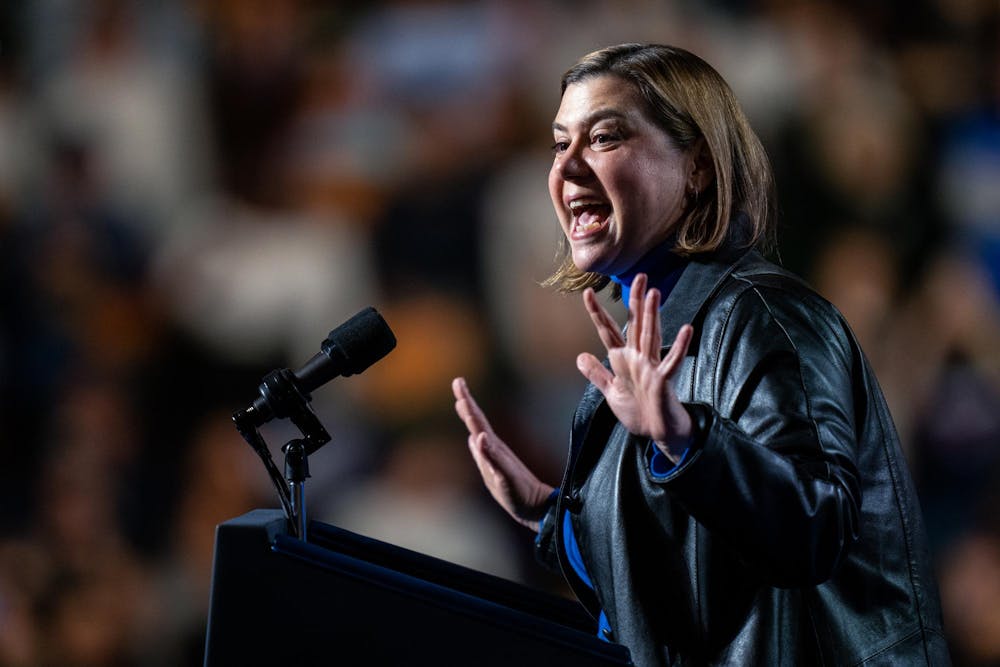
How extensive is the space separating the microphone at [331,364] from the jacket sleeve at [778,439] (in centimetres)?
39

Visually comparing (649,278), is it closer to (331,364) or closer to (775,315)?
(775,315)

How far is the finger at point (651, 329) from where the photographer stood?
3.71 ft

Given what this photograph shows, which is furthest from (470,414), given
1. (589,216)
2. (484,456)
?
(589,216)

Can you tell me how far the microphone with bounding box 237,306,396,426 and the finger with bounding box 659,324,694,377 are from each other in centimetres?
37

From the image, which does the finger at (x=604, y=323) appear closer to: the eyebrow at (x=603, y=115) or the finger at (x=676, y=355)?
the finger at (x=676, y=355)

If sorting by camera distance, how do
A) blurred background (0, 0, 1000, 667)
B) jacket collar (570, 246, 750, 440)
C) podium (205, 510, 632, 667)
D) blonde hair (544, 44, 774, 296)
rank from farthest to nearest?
blurred background (0, 0, 1000, 667), blonde hair (544, 44, 774, 296), jacket collar (570, 246, 750, 440), podium (205, 510, 632, 667)

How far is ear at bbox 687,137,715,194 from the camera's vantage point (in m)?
1.57

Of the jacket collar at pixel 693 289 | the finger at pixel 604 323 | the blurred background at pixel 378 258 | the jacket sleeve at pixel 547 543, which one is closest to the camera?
the finger at pixel 604 323

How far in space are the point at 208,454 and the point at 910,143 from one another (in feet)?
8.89

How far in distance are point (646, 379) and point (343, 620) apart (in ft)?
1.24

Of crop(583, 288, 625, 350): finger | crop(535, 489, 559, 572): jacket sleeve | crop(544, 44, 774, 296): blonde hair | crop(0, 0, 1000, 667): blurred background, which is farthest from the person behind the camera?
crop(0, 0, 1000, 667): blurred background

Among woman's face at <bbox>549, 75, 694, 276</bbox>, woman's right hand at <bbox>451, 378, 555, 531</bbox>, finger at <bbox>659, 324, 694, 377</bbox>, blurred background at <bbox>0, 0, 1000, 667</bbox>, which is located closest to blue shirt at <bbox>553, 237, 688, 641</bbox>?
woman's face at <bbox>549, 75, 694, 276</bbox>

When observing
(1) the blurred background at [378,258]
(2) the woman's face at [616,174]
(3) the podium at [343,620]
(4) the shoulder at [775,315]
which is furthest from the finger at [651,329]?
(1) the blurred background at [378,258]

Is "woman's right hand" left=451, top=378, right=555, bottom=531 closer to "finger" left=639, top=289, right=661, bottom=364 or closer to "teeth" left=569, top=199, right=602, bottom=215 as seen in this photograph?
"teeth" left=569, top=199, right=602, bottom=215
